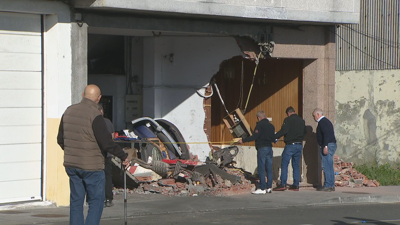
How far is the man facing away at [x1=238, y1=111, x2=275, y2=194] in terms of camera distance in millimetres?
13609

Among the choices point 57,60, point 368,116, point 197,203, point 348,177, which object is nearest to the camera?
point 57,60

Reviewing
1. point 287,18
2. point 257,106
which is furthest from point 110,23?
point 257,106

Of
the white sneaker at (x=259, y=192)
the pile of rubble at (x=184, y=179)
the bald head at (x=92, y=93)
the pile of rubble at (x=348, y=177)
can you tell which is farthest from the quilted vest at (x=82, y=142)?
the pile of rubble at (x=348, y=177)

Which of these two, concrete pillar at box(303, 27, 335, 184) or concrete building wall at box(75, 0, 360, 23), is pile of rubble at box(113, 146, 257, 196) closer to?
concrete pillar at box(303, 27, 335, 184)

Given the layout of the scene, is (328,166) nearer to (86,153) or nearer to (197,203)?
(197,203)

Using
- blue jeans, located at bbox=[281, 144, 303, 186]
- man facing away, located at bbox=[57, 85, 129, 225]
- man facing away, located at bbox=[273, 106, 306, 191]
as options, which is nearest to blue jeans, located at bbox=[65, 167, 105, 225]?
man facing away, located at bbox=[57, 85, 129, 225]

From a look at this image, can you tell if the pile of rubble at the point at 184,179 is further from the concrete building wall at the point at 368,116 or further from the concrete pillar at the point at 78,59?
the concrete building wall at the point at 368,116

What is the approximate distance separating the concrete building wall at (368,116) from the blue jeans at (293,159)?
3647 mm

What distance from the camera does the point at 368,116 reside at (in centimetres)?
1744

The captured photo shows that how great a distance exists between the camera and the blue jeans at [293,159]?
1417 centimetres

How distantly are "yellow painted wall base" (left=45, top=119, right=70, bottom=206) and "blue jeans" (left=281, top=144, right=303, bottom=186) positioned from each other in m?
4.92

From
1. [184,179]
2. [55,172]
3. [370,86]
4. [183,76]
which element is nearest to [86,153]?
[55,172]

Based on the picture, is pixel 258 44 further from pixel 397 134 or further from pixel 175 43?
pixel 397 134

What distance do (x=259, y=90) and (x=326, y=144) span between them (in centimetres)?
330
